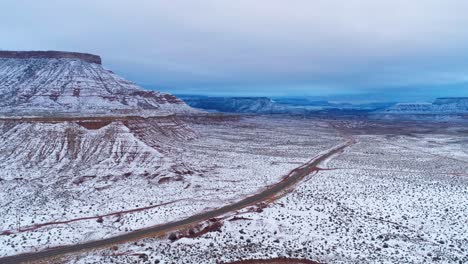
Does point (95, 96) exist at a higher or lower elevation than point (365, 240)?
higher

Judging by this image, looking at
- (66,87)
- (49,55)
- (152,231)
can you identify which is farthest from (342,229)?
(49,55)

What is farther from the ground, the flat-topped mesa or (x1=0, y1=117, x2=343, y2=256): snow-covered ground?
the flat-topped mesa

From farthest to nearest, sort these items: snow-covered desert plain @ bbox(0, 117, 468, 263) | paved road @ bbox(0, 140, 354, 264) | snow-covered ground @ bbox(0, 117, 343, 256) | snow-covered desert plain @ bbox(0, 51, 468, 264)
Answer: snow-covered ground @ bbox(0, 117, 343, 256) → snow-covered desert plain @ bbox(0, 51, 468, 264) → snow-covered desert plain @ bbox(0, 117, 468, 263) → paved road @ bbox(0, 140, 354, 264)

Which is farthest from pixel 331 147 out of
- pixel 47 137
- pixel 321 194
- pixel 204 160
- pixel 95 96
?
pixel 95 96

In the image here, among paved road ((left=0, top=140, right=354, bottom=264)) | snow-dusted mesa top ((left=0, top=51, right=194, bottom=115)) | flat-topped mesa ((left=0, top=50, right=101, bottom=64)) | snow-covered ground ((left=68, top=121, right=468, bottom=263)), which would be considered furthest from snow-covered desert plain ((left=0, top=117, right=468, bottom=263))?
flat-topped mesa ((left=0, top=50, right=101, bottom=64))

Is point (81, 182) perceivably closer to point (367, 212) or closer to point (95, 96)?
point (367, 212)

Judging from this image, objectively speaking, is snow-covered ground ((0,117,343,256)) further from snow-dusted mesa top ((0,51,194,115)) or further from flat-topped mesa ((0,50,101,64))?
flat-topped mesa ((0,50,101,64))
